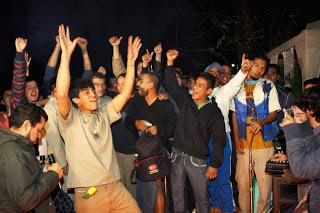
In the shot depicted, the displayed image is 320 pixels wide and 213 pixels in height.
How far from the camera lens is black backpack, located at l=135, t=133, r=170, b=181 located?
19.0ft

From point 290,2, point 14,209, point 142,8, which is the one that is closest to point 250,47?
point 290,2

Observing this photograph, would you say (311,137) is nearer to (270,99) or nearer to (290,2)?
(270,99)

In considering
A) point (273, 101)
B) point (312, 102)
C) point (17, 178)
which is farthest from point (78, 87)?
point (273, 101)

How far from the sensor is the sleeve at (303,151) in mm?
3461

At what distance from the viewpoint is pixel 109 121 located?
192 inches

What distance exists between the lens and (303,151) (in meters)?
3.54

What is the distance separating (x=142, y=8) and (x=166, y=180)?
11.1m

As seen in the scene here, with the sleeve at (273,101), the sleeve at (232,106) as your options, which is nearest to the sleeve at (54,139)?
the sleeve at (232,106)

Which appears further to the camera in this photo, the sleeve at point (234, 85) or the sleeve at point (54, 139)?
the sleeve at point (234, 85)

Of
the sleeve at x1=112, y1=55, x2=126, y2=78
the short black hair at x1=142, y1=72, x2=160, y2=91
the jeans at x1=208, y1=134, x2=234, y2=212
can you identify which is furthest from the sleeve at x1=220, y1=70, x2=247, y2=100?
the sleeve at x1=112, y1=55, x2=126, y2=78

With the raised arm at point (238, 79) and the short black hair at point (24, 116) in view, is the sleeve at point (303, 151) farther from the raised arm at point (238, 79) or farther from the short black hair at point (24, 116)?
the raised arm at point (238, 79)

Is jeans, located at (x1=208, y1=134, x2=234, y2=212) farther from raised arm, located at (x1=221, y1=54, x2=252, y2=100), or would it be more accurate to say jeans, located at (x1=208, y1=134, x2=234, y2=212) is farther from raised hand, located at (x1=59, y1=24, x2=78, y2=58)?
raised hand, located at (x1=59, y1=24, x2=78, y2=58)

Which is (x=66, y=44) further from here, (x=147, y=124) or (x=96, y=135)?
(x=147, y=124)

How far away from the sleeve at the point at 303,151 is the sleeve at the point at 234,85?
2.58 m
